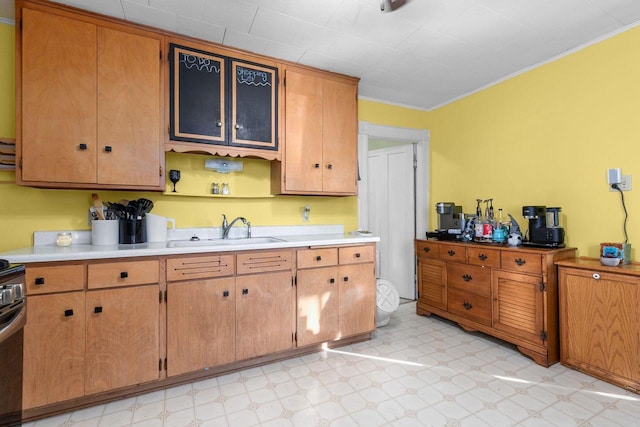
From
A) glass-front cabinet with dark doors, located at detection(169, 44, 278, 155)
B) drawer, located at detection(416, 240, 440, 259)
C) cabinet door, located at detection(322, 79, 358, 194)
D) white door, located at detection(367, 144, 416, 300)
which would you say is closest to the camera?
glass-front cabinet with dark doors, located at detection(169, 44, 278, 155)

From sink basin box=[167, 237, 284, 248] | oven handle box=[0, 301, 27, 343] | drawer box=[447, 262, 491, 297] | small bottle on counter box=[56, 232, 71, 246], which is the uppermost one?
small bottle on counter box=[56, 232, 71, 246]

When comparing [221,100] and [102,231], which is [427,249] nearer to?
Answer: [221,100]

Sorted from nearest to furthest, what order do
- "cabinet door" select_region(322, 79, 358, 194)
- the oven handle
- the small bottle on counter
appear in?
the oven handle < the small bottle on counter < "cabinet door" select_region(322, 79, 358, 194)

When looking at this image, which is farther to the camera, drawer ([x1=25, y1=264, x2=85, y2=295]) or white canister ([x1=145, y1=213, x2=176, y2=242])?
white canister ([x1=145, y1=213, x2=176, y2=242])

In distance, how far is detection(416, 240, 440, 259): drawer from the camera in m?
3.23

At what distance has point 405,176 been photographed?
4055mm

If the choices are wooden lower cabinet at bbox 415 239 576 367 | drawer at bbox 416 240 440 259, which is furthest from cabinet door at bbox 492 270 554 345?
drawer at bbox 416 240 440 259

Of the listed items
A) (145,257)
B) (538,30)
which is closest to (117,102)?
(145,257)

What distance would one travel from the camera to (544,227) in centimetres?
253

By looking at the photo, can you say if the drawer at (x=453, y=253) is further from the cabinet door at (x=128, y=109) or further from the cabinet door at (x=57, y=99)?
the cabinet door at (x=57, y=99)

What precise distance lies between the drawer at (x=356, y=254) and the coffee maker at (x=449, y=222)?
3.09ft

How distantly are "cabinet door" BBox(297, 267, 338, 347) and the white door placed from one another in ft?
5.74

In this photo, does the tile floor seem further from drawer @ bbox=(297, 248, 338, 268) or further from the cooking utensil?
the cooking utensil

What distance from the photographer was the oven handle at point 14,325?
1.04 meters
